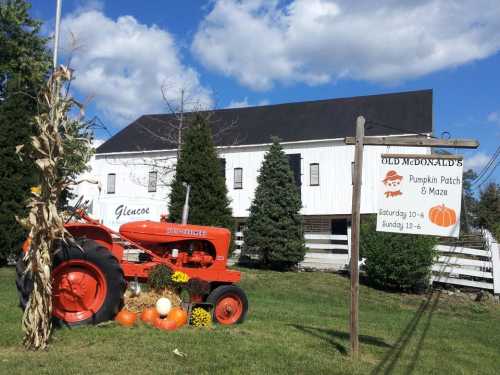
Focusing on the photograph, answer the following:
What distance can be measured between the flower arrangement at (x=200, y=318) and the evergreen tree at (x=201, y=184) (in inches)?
402

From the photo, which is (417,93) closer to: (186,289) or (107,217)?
(107,217)

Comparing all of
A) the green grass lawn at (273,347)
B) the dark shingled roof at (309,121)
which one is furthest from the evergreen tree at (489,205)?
the green grass lawn at (273,347)

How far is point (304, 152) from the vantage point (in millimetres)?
28750

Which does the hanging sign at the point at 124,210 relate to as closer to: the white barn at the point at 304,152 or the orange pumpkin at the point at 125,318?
the white barn at the point at 304,152

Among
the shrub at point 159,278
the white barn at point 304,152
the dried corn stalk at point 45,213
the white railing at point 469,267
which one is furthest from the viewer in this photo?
the white barn at point 304,152

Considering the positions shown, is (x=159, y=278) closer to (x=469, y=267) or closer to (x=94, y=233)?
(x=94, y=233)

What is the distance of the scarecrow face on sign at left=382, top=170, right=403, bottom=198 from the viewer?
7.32m

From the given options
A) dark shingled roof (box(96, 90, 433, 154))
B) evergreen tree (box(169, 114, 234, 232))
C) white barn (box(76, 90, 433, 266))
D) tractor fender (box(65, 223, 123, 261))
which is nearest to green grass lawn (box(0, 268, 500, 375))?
tractor fender (box(65, 223, 123, 261))

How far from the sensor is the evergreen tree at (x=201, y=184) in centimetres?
1808

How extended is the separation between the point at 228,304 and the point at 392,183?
306cm

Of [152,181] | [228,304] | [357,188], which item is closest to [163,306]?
[228,304]

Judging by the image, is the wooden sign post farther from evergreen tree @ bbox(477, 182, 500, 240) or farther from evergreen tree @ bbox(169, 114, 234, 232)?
evergreen tree @ bbox(477, 182, 500, 240)

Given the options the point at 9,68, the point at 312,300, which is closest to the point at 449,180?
the point at 312,300

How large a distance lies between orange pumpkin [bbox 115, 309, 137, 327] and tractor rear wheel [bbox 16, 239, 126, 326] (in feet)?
0.27
